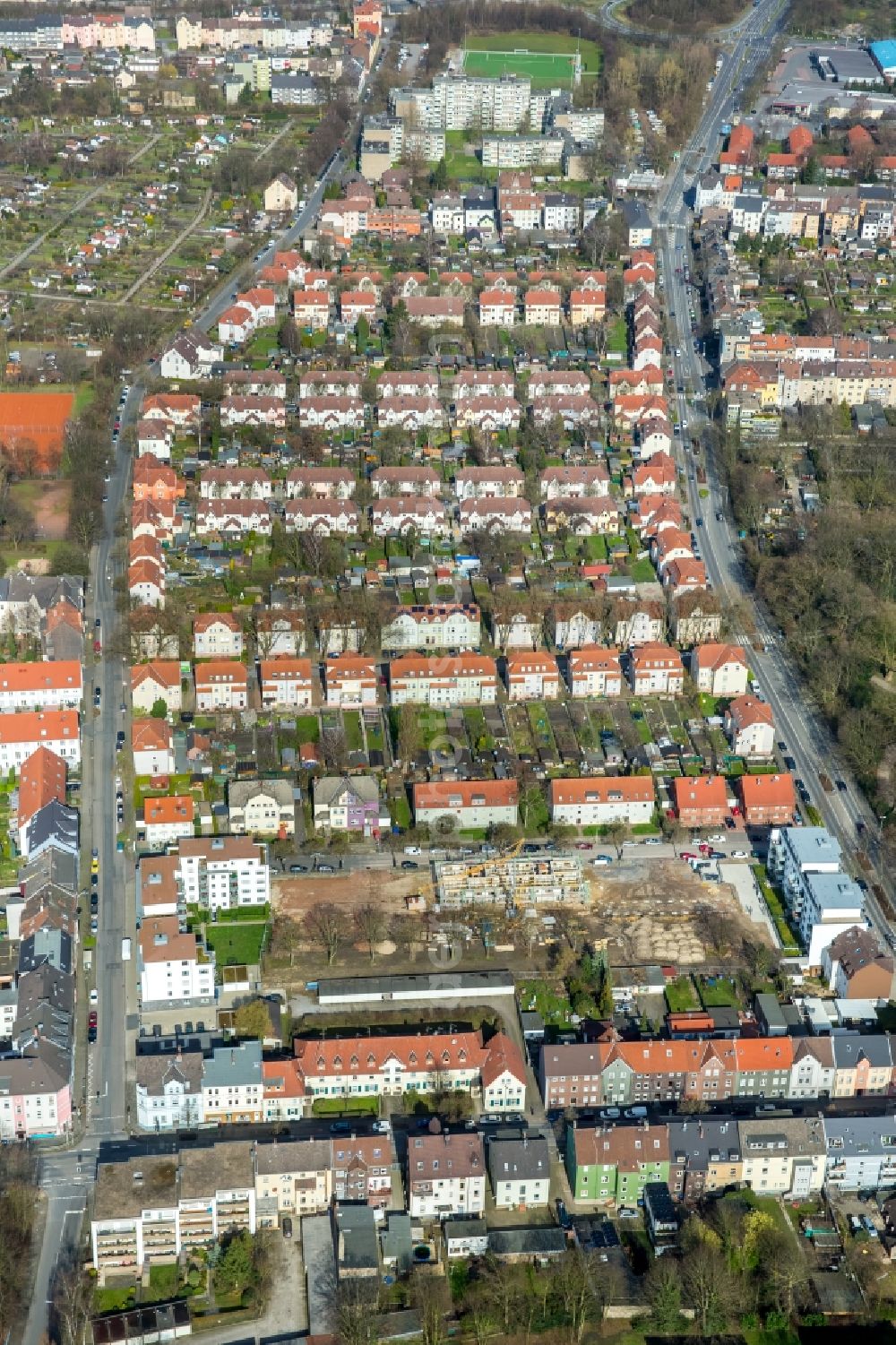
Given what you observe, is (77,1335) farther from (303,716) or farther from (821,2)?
(821,2)

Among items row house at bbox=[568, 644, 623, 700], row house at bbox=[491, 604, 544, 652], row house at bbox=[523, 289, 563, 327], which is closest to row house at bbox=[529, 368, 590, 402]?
row house at bbox=[523, 289, 563, 327]

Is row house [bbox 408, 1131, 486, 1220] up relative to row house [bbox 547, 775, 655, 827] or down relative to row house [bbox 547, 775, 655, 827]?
down

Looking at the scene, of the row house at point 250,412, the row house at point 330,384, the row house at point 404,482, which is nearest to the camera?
the row house at point 404,482

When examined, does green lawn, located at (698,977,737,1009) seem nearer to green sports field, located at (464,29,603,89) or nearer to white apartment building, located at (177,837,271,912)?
white apartment building, located at (177,837,271,912)

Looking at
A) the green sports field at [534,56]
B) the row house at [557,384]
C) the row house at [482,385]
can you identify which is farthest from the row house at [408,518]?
the green sports field at [534,56]

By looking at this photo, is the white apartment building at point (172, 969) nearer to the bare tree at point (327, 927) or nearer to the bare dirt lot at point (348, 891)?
the bare tree at point (327, 927)

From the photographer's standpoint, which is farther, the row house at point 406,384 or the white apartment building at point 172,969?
the row house at point 406,384

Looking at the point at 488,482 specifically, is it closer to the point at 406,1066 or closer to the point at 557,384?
the point at 557,384

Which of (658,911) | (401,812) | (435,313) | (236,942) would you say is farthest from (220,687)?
(435,313)
